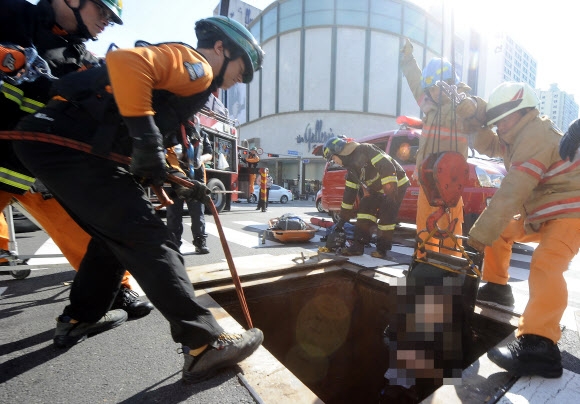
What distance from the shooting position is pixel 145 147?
3.81 feet

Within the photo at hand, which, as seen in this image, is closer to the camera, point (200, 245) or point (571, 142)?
point (571, 142)

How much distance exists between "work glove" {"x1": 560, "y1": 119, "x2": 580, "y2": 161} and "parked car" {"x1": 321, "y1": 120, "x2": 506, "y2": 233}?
2.82m

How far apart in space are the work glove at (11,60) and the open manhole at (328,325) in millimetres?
1639

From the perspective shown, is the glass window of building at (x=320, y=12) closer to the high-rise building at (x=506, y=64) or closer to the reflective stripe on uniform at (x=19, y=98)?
the high-rise building at (x=506, y=64)

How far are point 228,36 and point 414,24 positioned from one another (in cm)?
3409

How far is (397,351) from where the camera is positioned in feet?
5.14

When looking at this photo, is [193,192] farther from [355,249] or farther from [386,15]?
[386,15]

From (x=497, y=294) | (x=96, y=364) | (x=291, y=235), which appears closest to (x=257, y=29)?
(x=291, y=235)

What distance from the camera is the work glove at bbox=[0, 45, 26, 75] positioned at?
1.54 m

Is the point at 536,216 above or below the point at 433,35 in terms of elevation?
below

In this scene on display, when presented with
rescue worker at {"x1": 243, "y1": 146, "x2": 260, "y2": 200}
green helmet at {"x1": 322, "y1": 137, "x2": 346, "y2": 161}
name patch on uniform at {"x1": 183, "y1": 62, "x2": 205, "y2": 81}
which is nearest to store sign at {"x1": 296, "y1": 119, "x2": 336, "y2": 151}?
rescue worker at {"x1": 243, "y1": 146, "x2": 260, "y2": 200}

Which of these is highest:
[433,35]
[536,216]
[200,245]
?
[433,35]

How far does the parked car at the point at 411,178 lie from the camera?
4.30 m

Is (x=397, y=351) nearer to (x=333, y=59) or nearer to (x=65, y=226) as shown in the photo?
(x=65, y=226)
